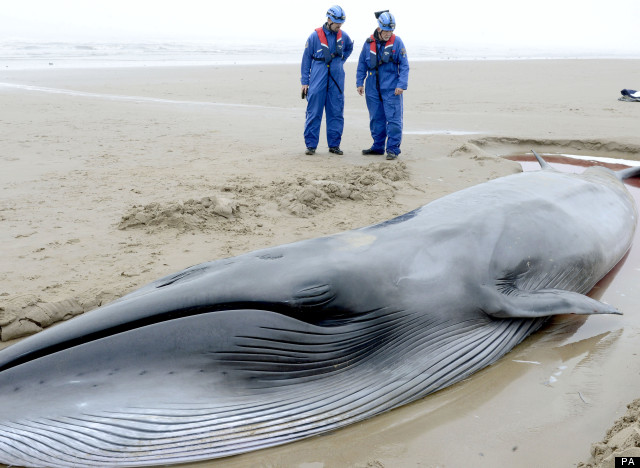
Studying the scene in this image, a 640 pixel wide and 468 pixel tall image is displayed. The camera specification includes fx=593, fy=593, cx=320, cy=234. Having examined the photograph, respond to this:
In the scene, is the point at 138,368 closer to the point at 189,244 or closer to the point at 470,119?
the point at 189,244

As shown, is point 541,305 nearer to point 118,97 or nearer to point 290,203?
point 290,203

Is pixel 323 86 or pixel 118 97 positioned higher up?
pixel 323 86

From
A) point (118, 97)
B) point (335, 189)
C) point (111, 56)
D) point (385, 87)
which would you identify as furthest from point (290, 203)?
point (111, 56)

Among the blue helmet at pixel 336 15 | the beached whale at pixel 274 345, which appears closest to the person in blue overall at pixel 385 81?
the blue helmet at pixel 336 15

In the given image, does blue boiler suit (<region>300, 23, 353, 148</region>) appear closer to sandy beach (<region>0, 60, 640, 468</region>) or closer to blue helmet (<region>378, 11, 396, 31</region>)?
sandy beach (<region>0, 60, 640, 468</region>)

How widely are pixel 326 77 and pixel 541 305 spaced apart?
7.56 meters

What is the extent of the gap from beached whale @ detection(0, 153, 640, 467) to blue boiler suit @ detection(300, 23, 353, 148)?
6.63 metres

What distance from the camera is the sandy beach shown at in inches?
124

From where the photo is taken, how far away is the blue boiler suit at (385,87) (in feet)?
33.7

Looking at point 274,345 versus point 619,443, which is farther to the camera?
point 274,345

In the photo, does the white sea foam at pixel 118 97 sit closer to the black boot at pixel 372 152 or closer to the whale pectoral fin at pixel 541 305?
the black boot at pixel 372 152

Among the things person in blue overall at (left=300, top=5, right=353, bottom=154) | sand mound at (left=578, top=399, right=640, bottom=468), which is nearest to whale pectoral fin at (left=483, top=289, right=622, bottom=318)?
sand mound at (left=578, top=399, right=640, bottom=468)

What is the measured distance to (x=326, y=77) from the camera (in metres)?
10.6

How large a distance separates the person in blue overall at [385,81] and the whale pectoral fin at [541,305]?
613 cm
